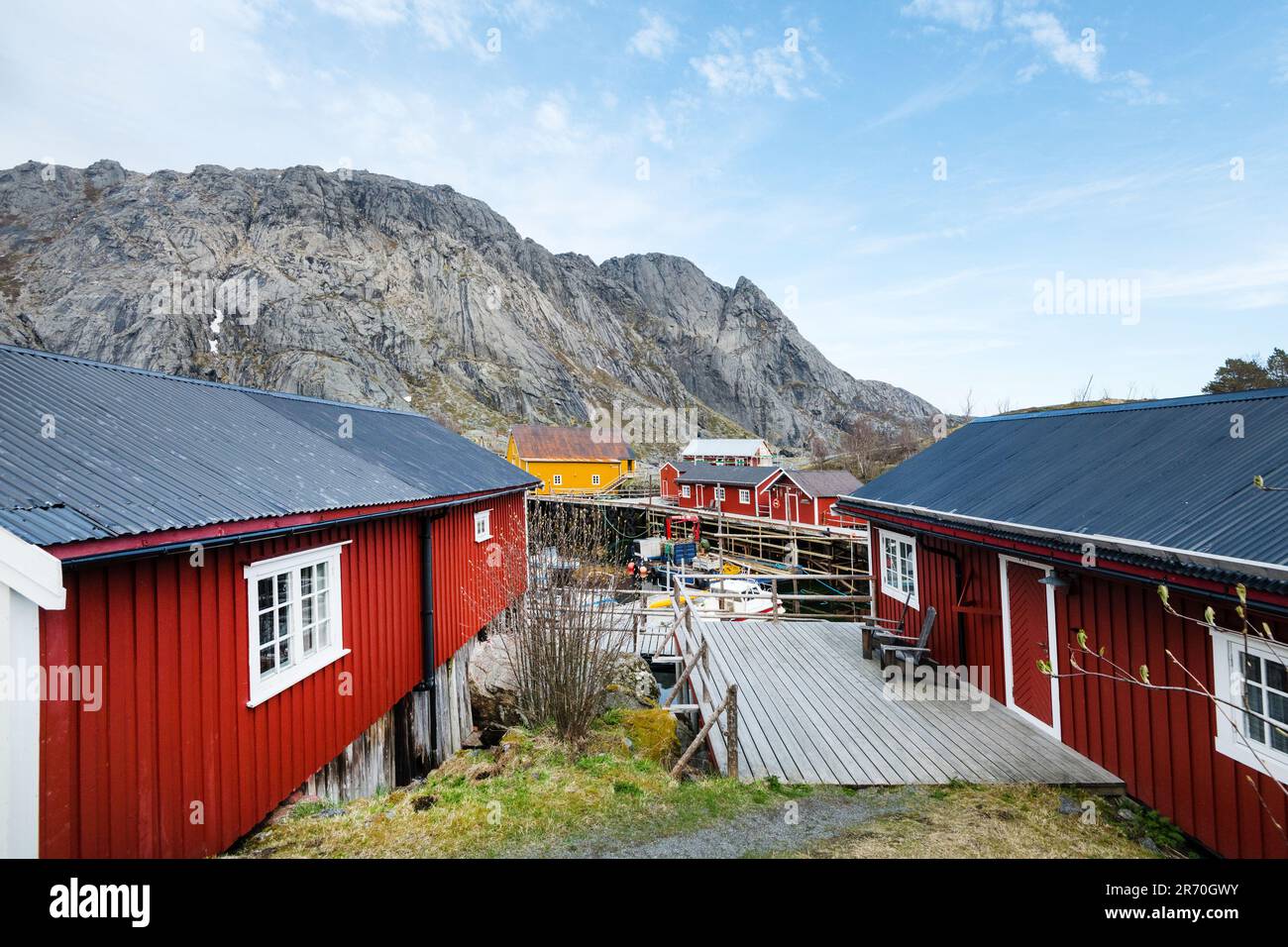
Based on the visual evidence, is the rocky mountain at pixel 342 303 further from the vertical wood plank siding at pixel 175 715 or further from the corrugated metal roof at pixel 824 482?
the vertical wood plank siding at pixel 175 715

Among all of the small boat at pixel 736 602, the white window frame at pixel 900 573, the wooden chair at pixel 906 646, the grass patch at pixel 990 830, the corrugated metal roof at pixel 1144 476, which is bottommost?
the small boat at pixel 736 602

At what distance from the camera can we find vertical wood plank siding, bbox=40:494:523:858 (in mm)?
3682

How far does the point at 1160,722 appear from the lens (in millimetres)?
5320

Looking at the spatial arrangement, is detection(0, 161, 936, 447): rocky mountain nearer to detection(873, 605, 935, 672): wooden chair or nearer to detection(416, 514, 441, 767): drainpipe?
detection(416, 514, 441, 767): drainpipe

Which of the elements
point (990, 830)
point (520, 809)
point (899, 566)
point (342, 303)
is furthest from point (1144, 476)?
point (342, 303)

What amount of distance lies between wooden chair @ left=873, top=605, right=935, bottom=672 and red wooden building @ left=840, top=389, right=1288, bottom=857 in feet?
1.05

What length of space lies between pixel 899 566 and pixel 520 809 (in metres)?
8.38

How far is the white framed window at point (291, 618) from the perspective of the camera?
213 inches

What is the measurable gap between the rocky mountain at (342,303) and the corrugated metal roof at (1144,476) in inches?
2805

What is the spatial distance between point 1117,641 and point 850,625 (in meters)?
7.17

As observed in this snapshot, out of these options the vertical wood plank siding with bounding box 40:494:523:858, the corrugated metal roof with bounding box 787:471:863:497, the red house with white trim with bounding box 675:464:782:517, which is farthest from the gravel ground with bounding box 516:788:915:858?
the red house with white trim with bounding box 675:464:782:517

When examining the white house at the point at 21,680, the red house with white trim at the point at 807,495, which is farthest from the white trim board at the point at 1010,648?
the red house with white trim at the point at 807,495
